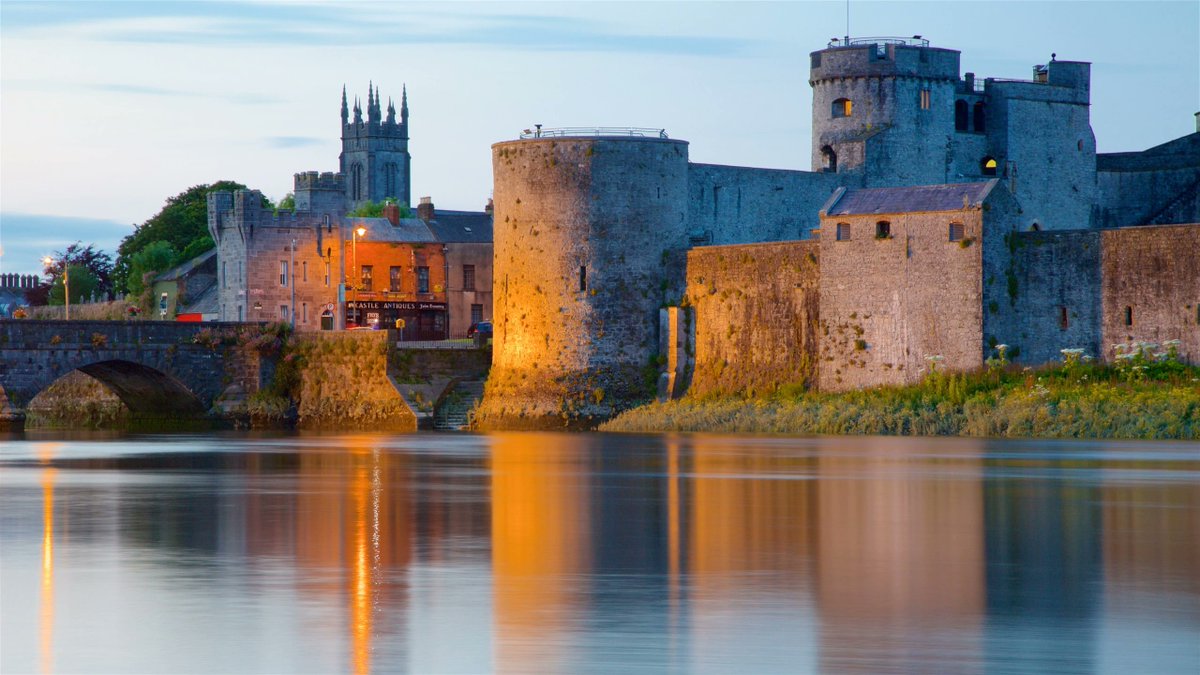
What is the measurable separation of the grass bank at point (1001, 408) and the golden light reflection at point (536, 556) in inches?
499

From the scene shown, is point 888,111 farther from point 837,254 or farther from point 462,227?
point 462,227

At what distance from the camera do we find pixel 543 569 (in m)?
19.3

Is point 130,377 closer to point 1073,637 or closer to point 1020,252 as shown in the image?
point 1020,252

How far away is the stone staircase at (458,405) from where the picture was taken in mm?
56906

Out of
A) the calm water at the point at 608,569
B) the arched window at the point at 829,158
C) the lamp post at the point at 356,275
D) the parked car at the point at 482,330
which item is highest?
the arched window at the point at 829,158

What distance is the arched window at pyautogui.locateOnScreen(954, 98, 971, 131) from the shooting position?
222 feet

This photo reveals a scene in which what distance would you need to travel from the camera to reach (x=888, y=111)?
2544 inches

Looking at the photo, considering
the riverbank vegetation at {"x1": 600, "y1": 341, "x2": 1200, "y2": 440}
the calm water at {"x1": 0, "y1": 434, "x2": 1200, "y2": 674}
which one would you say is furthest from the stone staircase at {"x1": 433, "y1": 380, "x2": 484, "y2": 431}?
the calm water at {"x1": 0, "y1": 434, "x2": 1200, "y2": 674}

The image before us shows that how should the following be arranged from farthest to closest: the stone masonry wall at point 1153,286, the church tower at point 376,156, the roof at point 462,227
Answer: the church tower at point 376,156, the roof at point 462,227, the stone masonry wall at point 1153,286

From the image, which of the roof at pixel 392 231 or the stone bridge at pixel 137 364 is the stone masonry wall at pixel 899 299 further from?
the roof at pixel 392 231

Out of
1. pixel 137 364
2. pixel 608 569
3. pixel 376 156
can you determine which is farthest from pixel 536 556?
pixel 376 156

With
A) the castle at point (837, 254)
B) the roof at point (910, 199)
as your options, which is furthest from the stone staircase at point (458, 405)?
the roof at point (910, 199)

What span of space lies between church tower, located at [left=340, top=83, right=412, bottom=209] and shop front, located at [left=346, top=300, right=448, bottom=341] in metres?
78.9

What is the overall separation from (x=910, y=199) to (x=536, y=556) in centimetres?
3158
